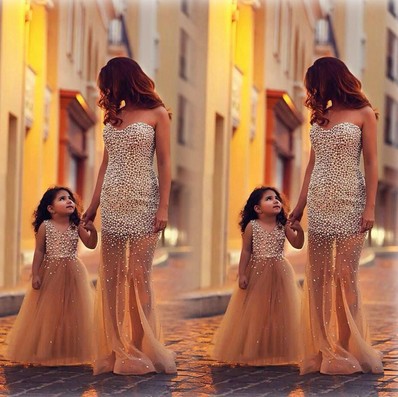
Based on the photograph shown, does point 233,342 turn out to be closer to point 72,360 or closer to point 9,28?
point 72,360

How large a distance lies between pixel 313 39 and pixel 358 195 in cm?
2201

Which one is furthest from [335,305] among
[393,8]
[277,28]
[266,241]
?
[393,8]

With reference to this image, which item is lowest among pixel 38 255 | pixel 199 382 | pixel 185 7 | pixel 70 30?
pixel 199 382

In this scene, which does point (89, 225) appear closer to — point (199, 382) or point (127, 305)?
point (127, 305)

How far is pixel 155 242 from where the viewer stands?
8195 mm

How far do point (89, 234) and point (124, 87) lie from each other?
1.09m

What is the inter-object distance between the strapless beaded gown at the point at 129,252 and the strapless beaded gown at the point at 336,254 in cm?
100

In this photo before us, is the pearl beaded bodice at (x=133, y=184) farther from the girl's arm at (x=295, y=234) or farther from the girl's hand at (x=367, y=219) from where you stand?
the girl's hand at (x=367, y=219)

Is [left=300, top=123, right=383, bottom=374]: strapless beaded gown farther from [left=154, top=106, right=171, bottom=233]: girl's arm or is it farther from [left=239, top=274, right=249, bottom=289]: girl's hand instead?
[left=154, top=106, right=171, bottom=233]: girl's arm

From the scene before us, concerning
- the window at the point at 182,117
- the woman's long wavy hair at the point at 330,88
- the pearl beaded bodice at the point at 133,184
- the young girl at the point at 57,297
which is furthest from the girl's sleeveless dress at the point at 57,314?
the window at the point at 182,117

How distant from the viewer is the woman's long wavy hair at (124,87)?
809 cm

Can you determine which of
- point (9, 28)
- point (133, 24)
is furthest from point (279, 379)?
point (9, 28)

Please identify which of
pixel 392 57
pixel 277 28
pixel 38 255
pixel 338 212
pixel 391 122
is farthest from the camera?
pixel 391 122

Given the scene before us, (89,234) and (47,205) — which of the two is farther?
(47,205)
